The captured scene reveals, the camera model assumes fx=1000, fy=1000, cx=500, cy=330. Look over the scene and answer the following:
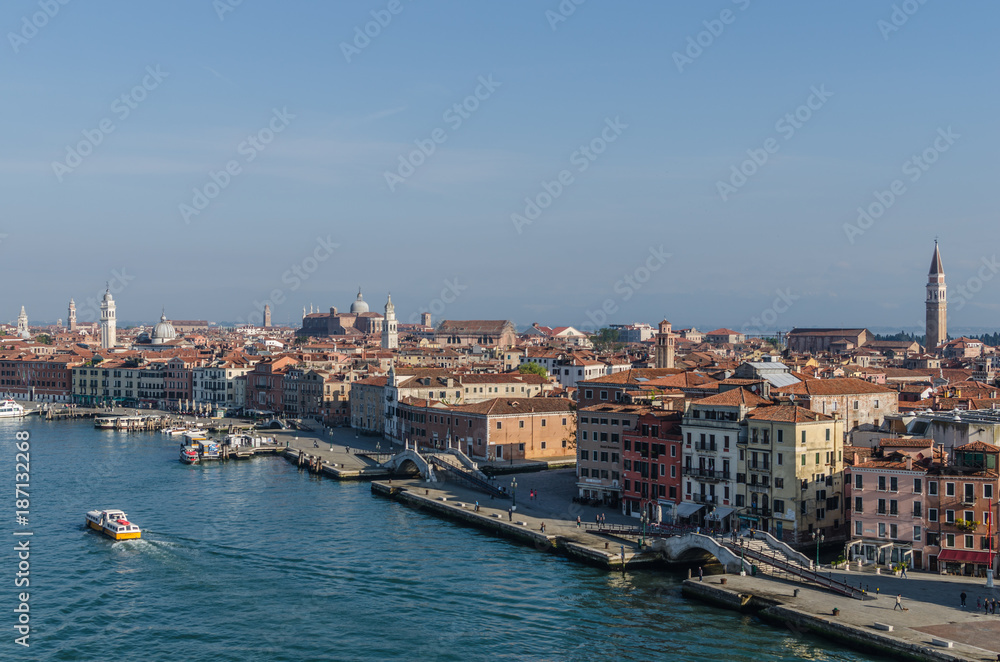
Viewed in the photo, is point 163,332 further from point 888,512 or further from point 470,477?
point 888,512

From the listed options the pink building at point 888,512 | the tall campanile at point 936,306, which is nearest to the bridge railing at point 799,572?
the pink building at point 888,512

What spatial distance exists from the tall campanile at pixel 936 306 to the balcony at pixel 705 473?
125 meters

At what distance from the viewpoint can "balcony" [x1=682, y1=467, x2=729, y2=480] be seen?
38.9 m

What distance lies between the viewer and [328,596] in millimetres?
32438

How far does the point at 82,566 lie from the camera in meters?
35.9

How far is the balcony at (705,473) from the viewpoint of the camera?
3891cm

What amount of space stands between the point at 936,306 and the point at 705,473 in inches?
5104

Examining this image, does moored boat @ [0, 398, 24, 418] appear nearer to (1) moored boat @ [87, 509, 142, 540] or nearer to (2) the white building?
(1) moored boat @ [87, 509, 142, 540]

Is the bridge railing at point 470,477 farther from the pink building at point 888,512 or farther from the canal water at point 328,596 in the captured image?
the pink building at point 888,512

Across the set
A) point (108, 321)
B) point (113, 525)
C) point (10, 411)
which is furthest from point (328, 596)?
point (108, 321)

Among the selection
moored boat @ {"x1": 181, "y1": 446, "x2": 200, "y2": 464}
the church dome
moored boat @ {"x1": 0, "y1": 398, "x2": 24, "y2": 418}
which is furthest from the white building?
moored boat @ {"x1": 181, "y1": 446, "x2": 200, "y2": 464}

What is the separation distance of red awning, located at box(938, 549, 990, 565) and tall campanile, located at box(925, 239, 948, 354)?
129 meters

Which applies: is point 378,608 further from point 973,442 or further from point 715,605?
point 973,442

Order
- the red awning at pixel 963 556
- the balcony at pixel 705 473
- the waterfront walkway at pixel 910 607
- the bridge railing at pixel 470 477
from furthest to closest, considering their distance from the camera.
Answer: the bridge railing at pixel 470 477
the balcony at pixel 705 473
the red awning at pixel 963 556
the waterfront walkway at pixel 910 607
